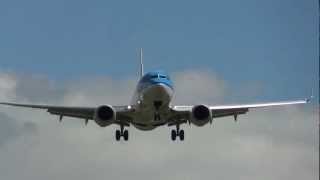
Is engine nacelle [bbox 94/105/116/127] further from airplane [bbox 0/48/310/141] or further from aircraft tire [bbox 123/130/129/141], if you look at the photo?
aircraft tire [bbox 123/130/129/141]

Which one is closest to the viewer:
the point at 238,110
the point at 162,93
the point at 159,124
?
the point at 162,93

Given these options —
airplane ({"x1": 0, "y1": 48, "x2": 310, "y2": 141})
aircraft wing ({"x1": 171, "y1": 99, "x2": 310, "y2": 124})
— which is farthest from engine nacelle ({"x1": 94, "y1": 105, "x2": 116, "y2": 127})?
aircraft wing ({"x1": 171, "y1": 99, "x2": 310, "y2": 124})

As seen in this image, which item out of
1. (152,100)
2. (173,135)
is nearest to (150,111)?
(152,100)

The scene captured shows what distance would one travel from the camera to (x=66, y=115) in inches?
2469

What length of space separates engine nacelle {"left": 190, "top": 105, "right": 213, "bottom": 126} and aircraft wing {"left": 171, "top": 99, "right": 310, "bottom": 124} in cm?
69

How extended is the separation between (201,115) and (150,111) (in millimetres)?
3421

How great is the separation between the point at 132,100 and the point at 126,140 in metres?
3.86

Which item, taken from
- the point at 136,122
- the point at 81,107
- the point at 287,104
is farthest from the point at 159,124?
the point at 287,104

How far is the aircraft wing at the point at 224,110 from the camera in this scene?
5878cm

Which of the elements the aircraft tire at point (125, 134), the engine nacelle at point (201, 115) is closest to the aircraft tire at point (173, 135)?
the aircraft tire at point (125, 134)

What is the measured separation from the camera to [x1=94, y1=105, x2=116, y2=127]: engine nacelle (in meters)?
57.8

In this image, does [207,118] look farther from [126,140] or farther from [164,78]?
[126,140]

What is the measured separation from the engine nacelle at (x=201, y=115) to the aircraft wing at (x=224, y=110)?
27.2 inches

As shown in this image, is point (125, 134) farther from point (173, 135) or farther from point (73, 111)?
point (73, 111)
